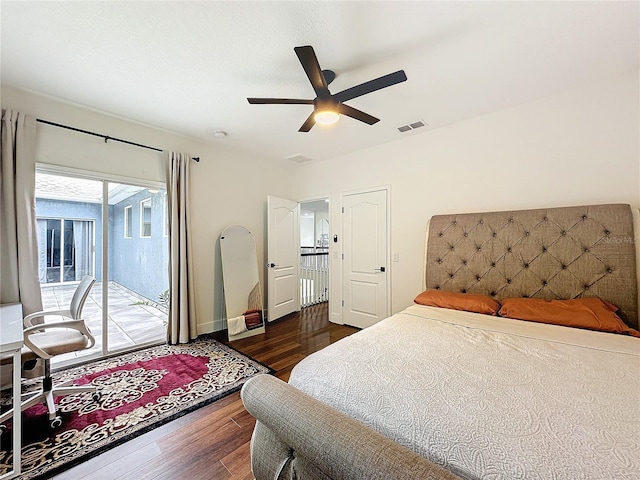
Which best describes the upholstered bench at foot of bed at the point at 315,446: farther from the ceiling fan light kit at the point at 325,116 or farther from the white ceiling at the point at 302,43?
the white ceiling at the point at 302,43


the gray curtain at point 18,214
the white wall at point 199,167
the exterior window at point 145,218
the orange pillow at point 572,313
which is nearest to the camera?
the orange pillow at point 572,313

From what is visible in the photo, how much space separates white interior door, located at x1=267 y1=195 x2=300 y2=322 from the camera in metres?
4.14

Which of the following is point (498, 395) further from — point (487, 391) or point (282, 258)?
point (282, 258)

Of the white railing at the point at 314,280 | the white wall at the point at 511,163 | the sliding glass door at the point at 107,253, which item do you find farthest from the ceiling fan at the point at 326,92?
the white railing at the point at 314,280

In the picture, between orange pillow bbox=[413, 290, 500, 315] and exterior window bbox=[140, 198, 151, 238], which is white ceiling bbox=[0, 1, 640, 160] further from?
orange pillow bbox=[413, 290, 500, 315]

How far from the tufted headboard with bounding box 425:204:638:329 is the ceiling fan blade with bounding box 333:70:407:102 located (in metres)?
1.63

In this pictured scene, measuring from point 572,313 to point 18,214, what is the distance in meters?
4.47

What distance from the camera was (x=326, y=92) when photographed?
181cm

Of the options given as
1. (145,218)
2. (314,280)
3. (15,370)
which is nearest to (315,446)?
(15,370)

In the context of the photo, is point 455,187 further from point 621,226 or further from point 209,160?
point 209,160

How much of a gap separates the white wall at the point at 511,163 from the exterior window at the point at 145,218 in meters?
2.74

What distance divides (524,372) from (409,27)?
6.57 ft

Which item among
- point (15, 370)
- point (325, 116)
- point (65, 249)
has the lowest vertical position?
point (15, 370)

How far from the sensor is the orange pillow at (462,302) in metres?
2.20
